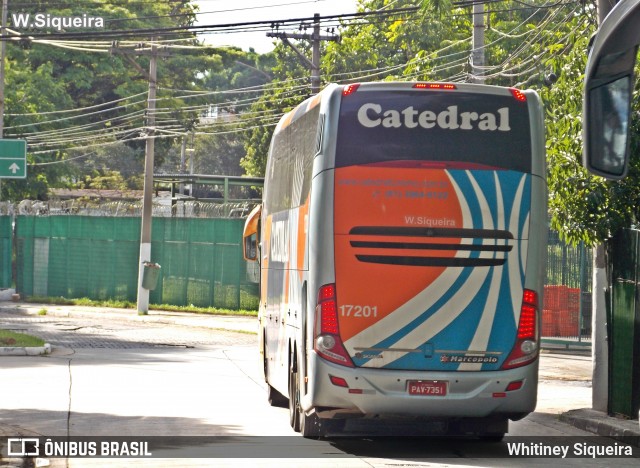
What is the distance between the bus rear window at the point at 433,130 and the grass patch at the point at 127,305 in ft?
86.7

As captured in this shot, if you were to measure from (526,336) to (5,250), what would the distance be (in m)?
36.8

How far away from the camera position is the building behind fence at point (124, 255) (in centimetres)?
4003

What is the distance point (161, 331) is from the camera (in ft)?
107

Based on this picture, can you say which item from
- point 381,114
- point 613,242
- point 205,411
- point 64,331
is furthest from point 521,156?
point 64,331

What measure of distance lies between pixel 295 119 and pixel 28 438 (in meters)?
4.92

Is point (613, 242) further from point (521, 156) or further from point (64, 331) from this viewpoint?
point (64, 331)

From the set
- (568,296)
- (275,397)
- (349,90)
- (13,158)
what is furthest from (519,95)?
(13,158)

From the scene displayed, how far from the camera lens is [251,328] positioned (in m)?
33.6

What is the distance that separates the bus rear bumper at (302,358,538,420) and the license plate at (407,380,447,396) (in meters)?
0.02

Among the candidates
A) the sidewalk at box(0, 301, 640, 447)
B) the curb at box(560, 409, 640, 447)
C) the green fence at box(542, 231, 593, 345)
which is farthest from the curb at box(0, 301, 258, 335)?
the curb at box(560, 409, 640, 447)

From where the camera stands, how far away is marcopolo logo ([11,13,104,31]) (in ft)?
200

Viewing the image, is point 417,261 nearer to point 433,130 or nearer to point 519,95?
point 433,130

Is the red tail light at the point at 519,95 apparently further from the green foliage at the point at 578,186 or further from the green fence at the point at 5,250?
the green fence at the point at 5,250

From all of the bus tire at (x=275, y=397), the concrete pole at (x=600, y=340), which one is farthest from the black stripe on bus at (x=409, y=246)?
the bus tire at (x=275, y=397)
